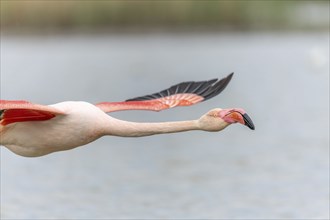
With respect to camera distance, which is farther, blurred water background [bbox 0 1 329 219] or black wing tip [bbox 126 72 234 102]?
blurred water background [bbox 0 1 329 219]

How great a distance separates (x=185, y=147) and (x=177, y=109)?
284cm

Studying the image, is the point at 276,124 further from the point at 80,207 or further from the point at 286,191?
the point at 80,207

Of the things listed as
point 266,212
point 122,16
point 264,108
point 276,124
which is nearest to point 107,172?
point 266,212

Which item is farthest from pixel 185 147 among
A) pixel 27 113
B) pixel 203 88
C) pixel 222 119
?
pixel 222 119

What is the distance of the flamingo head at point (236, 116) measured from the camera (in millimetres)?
7487

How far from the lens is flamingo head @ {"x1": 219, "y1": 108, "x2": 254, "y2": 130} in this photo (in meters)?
7.49

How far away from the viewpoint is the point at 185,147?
16.8 metres

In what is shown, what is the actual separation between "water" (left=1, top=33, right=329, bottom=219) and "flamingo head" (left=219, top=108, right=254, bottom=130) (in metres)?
4.14

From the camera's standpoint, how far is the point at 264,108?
20516 millimetres

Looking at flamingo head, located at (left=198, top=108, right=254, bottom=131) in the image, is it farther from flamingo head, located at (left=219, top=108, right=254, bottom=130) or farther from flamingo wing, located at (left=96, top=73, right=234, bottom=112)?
flamingo wing, located at (left=96, top=73, right=234, bottom=112)

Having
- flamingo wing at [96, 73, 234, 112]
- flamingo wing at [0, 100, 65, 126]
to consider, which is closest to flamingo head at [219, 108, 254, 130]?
flamingo wing at [96, 73, 234, 112]

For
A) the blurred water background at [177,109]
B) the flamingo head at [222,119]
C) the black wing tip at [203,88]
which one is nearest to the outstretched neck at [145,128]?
the flamingo head at [222,119]

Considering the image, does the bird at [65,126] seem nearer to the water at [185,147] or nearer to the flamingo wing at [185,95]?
the flamingo wing at [185,95]

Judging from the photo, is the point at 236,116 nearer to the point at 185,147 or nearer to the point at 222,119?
the point at 222,119
